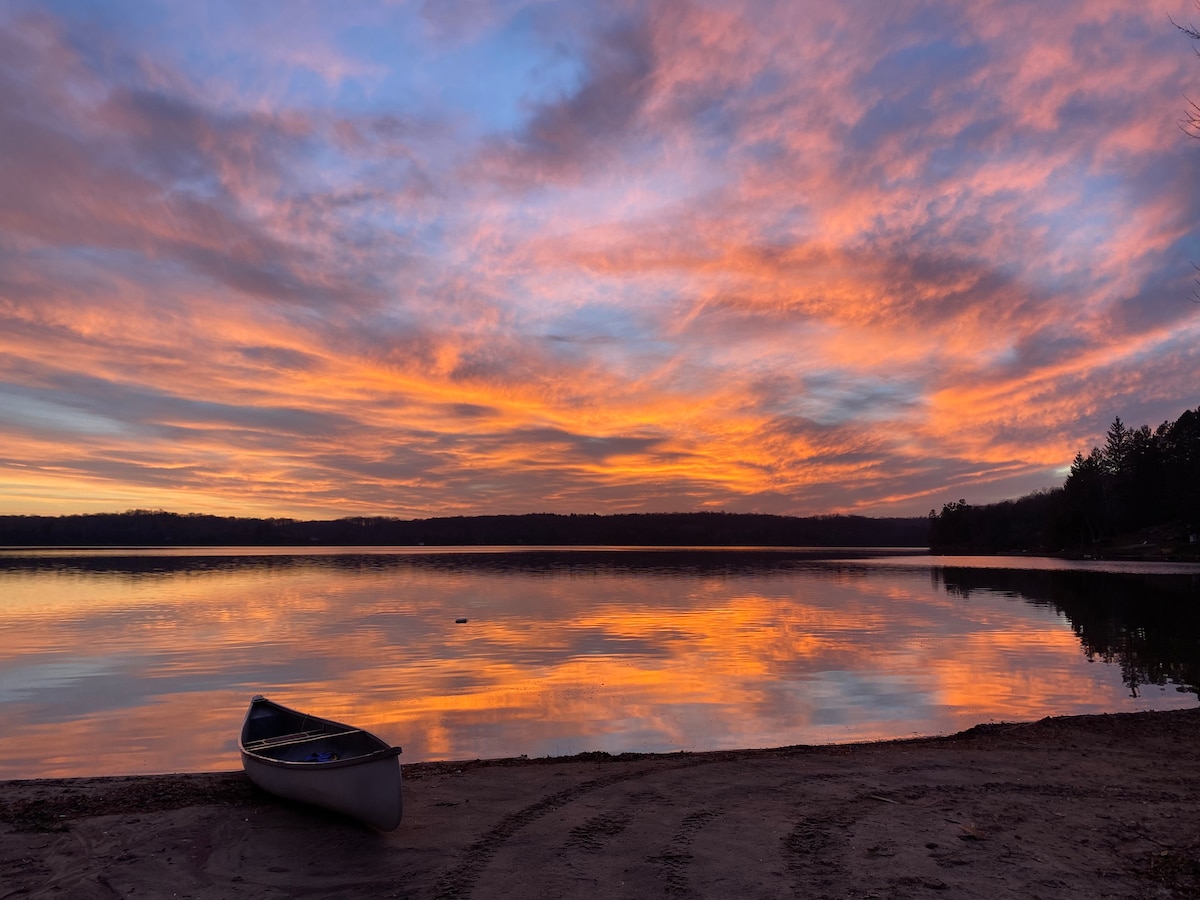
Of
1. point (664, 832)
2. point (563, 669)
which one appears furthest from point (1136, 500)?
point (664, 832)

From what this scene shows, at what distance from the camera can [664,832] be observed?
10.6 metres

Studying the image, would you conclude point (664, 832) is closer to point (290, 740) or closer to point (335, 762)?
point (335, 762)

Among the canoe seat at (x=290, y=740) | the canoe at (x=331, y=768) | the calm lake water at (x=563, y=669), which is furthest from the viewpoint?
the calm lake water at (x=563, y=669)

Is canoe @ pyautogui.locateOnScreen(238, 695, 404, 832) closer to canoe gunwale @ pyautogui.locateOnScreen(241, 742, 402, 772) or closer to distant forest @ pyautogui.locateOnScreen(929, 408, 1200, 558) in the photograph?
canoe gunwale @ pyautogui.locateOnScreen(241, 742, 402, 772)

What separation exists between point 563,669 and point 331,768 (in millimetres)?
16666

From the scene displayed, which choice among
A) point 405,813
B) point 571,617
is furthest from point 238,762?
point 571,617

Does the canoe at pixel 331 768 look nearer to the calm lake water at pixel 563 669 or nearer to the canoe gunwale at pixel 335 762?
the canoe gunwale at pixel 335 762

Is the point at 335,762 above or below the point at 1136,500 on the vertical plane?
below

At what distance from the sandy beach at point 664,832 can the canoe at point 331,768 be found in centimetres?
41

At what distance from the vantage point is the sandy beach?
8.95m

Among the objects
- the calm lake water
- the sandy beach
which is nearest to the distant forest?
the calm lake water

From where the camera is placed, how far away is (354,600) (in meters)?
56.0

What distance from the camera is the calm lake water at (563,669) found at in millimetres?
18578

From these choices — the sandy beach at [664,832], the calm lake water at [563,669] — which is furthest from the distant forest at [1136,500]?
the sandy beach at [664,832]
